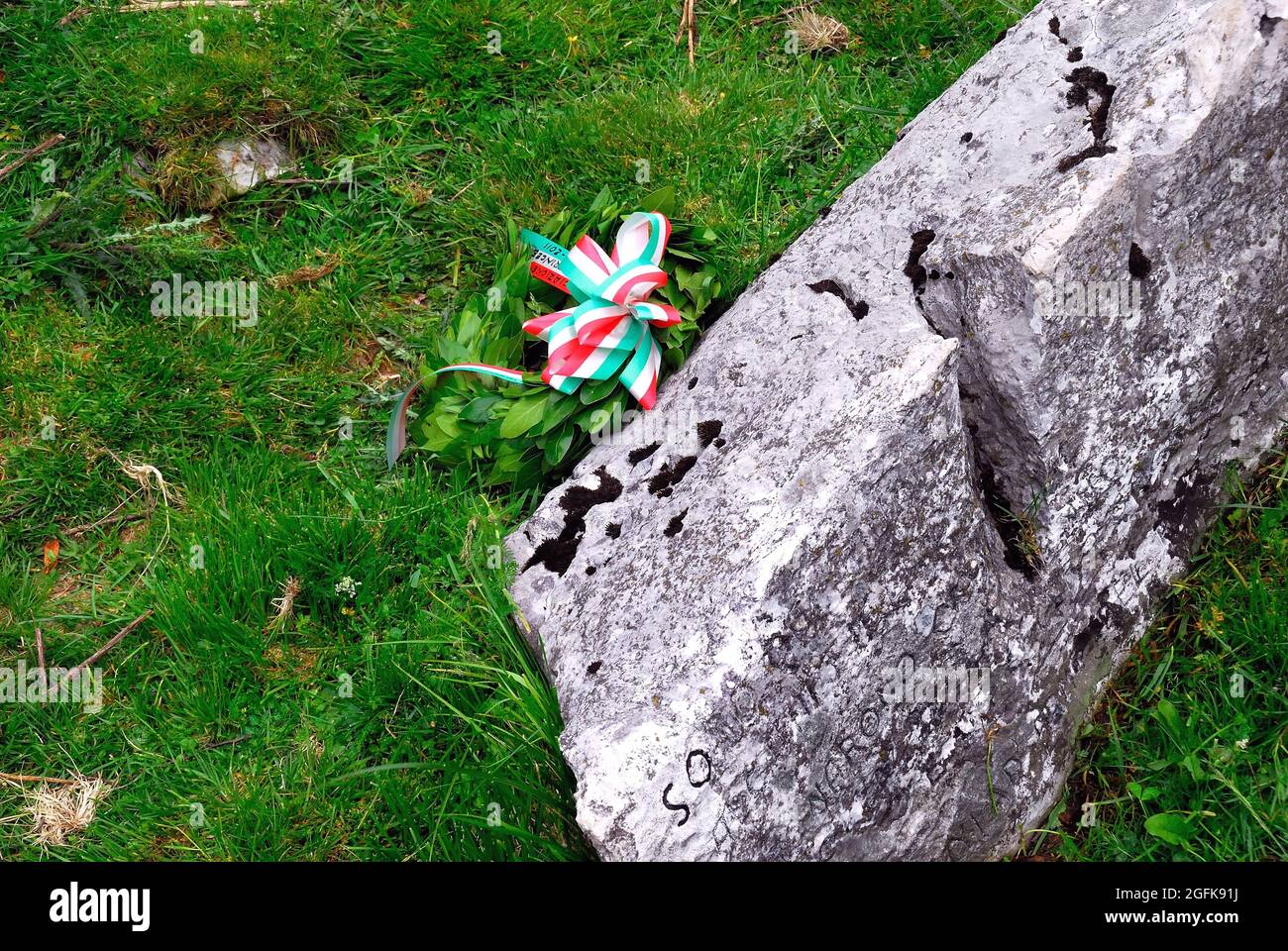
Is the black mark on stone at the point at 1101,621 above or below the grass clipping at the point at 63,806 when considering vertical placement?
above

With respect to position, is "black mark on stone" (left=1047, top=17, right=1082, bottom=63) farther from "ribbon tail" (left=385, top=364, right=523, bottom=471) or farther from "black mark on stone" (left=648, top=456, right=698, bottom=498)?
"ribbon tail" (left=385, top=364, right=523, bottom=471)

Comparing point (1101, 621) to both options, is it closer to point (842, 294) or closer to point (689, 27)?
point (842, 294)

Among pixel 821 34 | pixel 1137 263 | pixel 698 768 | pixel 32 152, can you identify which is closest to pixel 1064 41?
pixel 1137 263

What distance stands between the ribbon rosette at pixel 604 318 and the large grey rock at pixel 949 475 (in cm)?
31

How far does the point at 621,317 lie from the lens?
12.1ft

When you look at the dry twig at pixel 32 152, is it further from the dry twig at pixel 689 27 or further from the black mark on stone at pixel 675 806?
the black mark on stone at pixel 675 806

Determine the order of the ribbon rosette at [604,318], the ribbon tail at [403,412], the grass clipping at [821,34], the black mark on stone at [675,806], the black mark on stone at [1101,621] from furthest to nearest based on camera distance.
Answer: the grass clipping at [821,34]
the ribbon tail at [403,412]
the ribbon rosette at [604,318]
the black mark on stone at [1101,621]
the black mark on stone at [675,806]

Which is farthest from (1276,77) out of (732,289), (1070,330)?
(732,289)

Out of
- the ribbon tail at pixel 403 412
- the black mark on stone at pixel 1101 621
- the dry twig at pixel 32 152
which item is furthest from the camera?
the dry twig at pixel 32 152

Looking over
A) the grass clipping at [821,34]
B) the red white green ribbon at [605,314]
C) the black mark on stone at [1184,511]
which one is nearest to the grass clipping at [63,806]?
the red white green ribbon at [605,314]

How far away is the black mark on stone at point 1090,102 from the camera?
305 cm

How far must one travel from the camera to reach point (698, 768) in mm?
2617

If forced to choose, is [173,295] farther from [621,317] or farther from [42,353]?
[621,317]

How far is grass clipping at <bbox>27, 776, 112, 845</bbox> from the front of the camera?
129 inches
